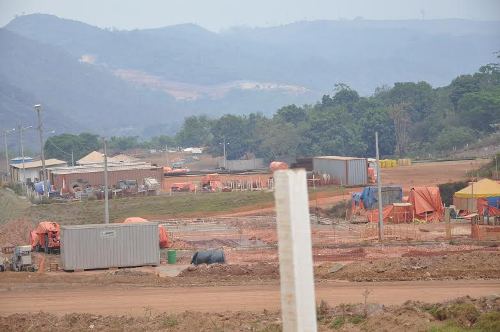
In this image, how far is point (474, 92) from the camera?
11244cm

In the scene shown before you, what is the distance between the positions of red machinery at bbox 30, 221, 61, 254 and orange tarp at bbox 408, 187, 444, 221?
18.1 m

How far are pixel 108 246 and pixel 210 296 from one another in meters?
9.33

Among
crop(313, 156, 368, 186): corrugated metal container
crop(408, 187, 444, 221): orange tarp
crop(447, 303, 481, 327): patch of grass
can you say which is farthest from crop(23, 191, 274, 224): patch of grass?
crop(447, 303, 481, 327): patch of grass

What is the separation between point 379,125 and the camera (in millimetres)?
107500

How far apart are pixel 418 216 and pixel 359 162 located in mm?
18483

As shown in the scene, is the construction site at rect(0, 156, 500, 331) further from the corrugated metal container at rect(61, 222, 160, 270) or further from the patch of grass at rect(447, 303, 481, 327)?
the patch of grass at rect(447, 303, 481, 327)

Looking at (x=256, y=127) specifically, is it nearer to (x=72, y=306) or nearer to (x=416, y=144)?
(x=416, y=144)

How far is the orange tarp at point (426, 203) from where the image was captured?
162 ft

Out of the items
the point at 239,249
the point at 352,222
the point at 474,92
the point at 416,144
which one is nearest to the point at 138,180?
the point at 352,222

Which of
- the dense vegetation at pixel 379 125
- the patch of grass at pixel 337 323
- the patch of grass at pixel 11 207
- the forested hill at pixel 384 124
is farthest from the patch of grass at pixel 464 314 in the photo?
the forested hill at pixel 384 124

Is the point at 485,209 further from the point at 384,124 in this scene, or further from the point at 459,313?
the point at 384,124

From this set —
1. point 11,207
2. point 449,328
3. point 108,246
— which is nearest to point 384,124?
point 11,207

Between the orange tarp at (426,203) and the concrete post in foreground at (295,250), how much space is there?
37059 millimetres

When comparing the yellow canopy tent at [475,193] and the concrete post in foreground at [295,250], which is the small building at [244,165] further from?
the concrete post in foreground at [295,250]
